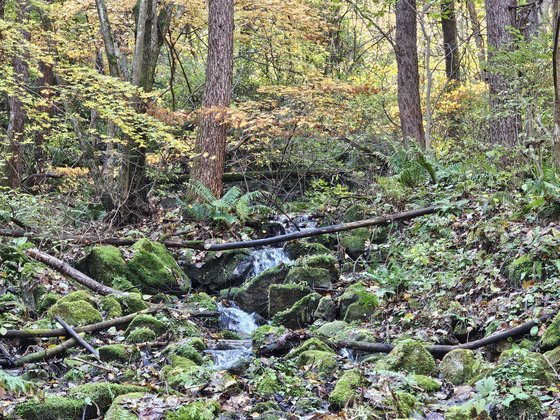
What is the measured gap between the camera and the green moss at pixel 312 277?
9.48 meters

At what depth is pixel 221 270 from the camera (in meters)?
10.9

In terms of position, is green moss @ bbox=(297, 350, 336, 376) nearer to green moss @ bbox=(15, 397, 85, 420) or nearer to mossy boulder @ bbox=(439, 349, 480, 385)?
mossy boulder @ bbox=(439, 349, 480, 385)

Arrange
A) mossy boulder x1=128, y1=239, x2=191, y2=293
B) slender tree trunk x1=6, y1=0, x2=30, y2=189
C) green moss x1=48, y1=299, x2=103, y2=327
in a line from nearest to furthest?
1. green moss x1=48, y1=299, x2=103, y2=327
2. mossy boulder x1=128, y1=239, x2=191, y2=293
3. slender tree trunk x1=6, y1=0, x2=30, y2=189

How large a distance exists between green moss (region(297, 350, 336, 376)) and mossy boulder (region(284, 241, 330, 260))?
447 centimetres

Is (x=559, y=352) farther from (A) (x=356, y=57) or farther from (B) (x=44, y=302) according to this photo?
(A) (x=356, y=57)

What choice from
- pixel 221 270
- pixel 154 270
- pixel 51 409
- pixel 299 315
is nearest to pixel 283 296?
pixel 299 315

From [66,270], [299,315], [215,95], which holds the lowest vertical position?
[299,315]

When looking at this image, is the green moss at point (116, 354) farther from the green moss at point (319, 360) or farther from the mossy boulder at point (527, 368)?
the mossy boulder at point (527, 368)

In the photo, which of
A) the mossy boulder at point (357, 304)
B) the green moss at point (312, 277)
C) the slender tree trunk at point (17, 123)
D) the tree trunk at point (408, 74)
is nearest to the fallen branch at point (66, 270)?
the green moss at point (312, 277)

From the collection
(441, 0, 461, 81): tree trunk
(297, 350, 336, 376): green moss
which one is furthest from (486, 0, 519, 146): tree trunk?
(297, 350, 336, 376): green moss

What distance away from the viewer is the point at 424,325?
23.5 feet

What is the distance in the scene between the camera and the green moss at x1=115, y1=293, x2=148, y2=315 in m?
8.07

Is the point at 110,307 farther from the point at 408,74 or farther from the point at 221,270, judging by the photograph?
the point at 408,74

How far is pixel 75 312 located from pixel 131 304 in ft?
3.36
